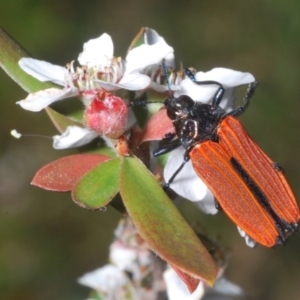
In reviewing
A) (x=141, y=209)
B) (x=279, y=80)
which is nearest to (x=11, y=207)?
(x=279, y=80)

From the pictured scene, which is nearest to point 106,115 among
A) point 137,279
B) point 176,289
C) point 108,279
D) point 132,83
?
point 132,83

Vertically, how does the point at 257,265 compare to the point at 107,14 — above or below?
below

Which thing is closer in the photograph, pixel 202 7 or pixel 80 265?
pixel 80 265

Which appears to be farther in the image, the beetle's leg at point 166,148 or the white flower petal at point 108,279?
the white flower petal at point 108,279

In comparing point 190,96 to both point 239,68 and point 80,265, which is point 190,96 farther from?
point 239,68

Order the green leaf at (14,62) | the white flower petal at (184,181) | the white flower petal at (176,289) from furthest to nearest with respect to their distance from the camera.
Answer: the white flower petal at (176,289) < the white flower petal at (184,181) < the green leaf at (14,62)

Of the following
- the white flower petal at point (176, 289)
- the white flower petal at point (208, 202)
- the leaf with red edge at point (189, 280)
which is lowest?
the white flower petal at point (176, 289)

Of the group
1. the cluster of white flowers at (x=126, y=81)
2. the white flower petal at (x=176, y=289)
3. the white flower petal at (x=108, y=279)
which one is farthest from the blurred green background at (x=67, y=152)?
the cluster of white flowers at (x=126, y=81)

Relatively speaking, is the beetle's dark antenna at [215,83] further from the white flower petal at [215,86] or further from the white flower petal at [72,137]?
the white flower petal at [72,137]
